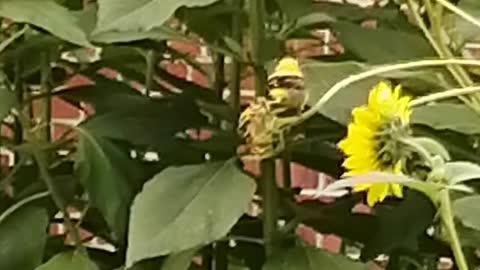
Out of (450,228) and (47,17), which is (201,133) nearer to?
(47,17)

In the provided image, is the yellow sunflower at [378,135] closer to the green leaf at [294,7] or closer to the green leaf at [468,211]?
the green leaf at [468,211]

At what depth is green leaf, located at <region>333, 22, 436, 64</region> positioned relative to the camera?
0.79 meters

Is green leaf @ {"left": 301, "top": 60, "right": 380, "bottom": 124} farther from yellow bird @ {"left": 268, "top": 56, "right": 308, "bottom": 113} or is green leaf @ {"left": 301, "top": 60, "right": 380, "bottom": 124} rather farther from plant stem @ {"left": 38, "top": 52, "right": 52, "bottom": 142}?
plant stem @ {"left": 38, "top": 52, "right": 52, "bottom": 142}

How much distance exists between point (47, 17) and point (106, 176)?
0.42ft

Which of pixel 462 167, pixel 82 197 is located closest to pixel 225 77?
pixel 82 197

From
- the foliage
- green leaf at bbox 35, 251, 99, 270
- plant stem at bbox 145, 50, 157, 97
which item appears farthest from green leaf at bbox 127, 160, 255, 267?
plant stem at bbox 145, 50, 157, 97

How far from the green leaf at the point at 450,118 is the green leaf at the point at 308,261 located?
11cm

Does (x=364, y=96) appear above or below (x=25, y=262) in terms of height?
above

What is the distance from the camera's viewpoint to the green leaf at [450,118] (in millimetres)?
720

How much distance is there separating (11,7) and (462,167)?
12.6 inches

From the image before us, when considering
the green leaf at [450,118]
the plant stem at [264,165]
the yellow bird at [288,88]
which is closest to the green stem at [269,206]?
the plant stem at [264,165]

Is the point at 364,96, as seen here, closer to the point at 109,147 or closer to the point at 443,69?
the point at 443,69

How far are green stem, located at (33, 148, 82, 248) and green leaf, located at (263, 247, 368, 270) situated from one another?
0.45 ft

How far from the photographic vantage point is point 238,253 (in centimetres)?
90
